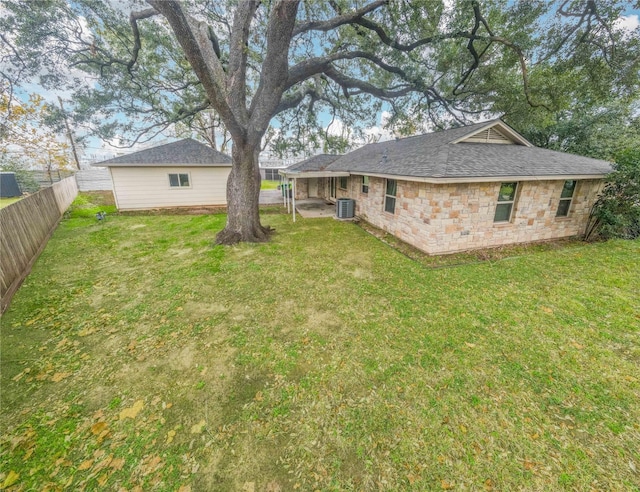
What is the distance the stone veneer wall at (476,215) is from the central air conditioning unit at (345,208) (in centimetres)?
287

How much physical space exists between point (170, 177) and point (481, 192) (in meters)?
15.0

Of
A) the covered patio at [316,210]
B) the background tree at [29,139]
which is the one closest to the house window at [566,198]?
the covered patio at [316,210]

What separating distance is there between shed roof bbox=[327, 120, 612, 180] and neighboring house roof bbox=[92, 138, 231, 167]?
947 cm

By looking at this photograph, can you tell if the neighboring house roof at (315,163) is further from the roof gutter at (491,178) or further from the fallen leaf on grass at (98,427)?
the fallen leaf on grass at (98,427)

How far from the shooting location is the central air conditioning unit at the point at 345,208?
1187 cm

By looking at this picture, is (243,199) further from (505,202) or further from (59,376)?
(505,202)

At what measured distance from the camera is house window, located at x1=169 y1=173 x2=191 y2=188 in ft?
45.6

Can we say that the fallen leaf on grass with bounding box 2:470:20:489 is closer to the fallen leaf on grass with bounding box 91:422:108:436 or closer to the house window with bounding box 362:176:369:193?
the fallen leaf on grass with bounding box 91:422:108:436

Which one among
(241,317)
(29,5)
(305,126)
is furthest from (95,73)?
(241,317)

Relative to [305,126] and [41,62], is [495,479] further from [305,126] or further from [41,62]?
[41,62]

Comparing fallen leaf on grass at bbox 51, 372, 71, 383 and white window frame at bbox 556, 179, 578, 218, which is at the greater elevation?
white window frame at bbox 556, 179, 578, 218

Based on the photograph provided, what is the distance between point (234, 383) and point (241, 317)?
1.49 metres

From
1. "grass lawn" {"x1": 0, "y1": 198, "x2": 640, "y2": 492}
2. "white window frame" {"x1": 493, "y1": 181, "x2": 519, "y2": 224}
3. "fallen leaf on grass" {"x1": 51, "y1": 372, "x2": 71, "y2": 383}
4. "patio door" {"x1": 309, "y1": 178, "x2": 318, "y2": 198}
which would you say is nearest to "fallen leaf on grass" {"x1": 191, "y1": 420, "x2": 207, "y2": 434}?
"grass lawn" {"x1": 0, "y1": 198, "x2": 640, "y2": 492}

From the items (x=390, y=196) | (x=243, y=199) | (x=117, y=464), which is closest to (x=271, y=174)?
(x=243, y=199)
